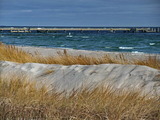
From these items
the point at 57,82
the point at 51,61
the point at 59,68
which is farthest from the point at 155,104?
the point at 51,61

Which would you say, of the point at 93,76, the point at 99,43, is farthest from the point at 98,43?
the point at 93,76

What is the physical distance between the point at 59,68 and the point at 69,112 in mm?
4315

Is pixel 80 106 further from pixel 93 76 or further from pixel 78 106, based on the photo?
pixel 93 76

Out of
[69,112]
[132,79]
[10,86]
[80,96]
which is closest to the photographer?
[69,112]

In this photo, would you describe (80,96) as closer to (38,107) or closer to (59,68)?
(38,107)

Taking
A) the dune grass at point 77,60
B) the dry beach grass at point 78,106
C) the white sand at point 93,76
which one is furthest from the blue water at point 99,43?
the dry beach grass at point 78,106

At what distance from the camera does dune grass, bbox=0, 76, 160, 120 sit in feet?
16.0

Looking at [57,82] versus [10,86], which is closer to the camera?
[10,86]

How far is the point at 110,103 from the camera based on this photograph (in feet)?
17.1

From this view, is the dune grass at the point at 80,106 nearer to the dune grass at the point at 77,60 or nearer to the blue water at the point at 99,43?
the dune grass at the point at 77,60

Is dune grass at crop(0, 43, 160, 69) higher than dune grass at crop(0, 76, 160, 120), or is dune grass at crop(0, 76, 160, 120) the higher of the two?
dune grass at crop(0, 76, 160, 120)

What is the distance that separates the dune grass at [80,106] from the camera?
4867mm

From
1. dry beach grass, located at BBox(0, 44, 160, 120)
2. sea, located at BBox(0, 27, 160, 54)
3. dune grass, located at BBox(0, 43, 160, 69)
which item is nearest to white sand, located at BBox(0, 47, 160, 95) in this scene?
dune grass, located at BBox(0, 43, 160, 69)

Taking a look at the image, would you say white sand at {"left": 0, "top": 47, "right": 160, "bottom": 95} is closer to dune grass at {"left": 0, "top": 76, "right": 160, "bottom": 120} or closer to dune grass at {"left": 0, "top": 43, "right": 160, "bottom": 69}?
dune grass at {"left": 0, "top": 43, "right": 160, "bottom": 69}
